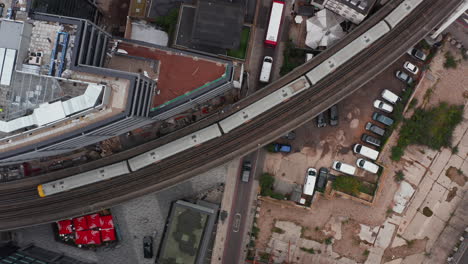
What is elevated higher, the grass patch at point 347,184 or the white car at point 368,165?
the white car at point 368,165

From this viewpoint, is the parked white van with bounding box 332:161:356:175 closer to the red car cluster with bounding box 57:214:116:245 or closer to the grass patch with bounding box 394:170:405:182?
the grass patch with bounding box 394:170:405:182

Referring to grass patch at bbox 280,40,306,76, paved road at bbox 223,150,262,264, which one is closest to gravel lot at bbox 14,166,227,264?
paved road at bbox 223,150,262,264

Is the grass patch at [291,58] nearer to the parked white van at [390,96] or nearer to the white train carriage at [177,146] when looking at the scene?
the parked white van at [390,96]

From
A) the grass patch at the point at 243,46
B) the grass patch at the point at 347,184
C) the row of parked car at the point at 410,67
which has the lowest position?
the grass patch at the point at 347,184

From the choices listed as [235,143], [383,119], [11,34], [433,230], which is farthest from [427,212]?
[11,34]

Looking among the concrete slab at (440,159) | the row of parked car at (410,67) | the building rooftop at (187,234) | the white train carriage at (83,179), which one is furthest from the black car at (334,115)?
the white train carriage at (83,179)

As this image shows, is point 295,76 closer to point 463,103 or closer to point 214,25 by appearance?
point 214,25

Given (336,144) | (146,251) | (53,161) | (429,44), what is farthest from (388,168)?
(53,161)
